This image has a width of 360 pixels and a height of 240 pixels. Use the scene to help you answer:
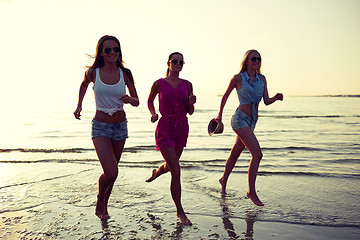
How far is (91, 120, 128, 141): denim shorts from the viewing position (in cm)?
443

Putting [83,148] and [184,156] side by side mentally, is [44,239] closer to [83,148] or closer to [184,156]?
[184,156]

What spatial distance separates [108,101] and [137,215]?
5.89 feet

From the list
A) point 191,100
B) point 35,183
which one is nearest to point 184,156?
point 35,183

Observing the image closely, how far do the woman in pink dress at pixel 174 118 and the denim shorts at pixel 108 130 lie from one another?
0.52m

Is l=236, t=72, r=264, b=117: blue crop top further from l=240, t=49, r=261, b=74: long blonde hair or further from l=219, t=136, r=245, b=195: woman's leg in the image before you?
l=219, t=136, r=245, b=195: woman's leg

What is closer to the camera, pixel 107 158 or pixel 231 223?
pixel 107 158

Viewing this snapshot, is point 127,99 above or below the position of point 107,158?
above

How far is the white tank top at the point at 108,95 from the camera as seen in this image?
14.4ft

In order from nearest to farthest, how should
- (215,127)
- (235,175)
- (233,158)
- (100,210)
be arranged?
(100,210) < (215,127) < (233,158) < (235,175)

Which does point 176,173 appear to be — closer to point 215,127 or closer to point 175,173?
point 175,173

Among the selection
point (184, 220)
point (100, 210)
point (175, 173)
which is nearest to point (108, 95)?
point (175, 173)

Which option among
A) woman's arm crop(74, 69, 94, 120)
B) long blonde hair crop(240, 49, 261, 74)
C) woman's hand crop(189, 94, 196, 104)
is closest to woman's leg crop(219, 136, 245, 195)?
long blonde hair crop(240, 49, 261, 74)

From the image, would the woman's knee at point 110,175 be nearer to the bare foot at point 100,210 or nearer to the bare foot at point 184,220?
the bare foot at point 100,210

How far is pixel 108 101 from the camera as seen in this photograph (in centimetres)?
440
